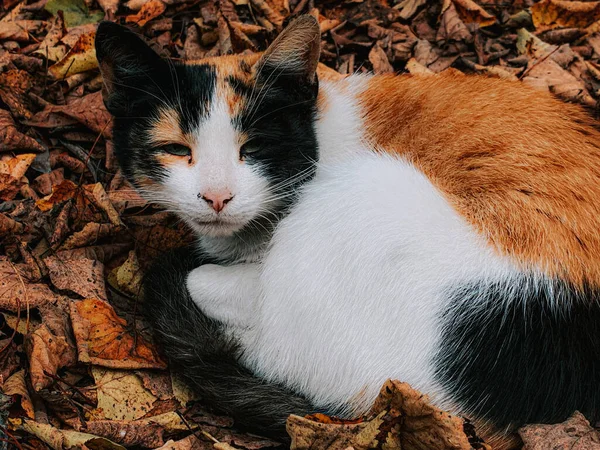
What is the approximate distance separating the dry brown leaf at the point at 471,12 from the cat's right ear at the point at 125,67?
287 cm

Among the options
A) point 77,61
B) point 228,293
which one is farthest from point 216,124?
point 77,61

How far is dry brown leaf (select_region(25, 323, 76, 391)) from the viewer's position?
9.56ft

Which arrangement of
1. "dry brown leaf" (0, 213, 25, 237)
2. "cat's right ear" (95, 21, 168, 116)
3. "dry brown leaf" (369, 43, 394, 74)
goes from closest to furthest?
"cat's right ear" (95, 21, 168, 116)
"dry brown leaf" (0, 213, 25, 237)
"dry brown leaf" (369, 43, 394, 74)

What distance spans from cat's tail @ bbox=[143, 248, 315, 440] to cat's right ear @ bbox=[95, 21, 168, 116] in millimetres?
844

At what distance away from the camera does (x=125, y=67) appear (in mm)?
3139

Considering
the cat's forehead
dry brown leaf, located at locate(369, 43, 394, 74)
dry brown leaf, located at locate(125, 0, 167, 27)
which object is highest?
the cat's forehead

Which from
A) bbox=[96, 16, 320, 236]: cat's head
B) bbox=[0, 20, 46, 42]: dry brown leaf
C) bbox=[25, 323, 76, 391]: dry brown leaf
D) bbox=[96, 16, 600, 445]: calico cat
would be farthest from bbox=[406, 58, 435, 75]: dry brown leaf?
bbox=[25, 323, 76, 391]: dry brown leaf

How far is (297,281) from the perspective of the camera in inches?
111

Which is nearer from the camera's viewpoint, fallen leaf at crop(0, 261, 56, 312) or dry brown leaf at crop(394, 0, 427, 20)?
fallen leaf at crop(0, 261, 56, 312)

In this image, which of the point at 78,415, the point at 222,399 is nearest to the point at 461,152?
the point at 222,399

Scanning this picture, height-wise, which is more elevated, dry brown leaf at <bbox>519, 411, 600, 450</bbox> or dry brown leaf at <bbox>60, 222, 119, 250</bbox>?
dry brown leaf at <bbox>519, 411, 600, 450</bbox>

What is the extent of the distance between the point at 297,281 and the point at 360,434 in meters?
0.66

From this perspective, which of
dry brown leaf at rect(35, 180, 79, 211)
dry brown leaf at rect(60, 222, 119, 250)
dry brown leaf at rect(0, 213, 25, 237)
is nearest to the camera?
dry brown leaf at rect(0, 213, 25, 237)

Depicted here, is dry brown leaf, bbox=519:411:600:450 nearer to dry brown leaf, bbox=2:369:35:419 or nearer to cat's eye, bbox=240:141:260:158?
cat's eye, bbox=240:141:260:158
